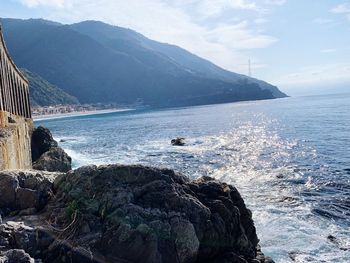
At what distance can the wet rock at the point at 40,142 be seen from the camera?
49.9 metres

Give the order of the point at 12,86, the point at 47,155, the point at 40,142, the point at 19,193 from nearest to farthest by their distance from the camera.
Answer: the point at 19,193 → the point at 47,155 → the point at 12,86 → the point at 40,142

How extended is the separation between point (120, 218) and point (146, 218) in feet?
2.98

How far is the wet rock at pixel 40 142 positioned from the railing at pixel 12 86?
376 centimetres

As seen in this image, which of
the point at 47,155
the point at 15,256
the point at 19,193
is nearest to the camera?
the point at 15,256

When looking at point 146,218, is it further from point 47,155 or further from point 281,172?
point 281,172

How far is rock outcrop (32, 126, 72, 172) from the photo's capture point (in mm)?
40500

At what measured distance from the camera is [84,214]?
42.4 ft

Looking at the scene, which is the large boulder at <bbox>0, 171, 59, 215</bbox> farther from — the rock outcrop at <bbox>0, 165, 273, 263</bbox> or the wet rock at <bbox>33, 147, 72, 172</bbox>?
the wet rock at <bbox>33, 147, 72, 172</bbox>

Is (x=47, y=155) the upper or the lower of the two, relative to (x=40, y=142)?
lower

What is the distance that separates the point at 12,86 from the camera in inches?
1876

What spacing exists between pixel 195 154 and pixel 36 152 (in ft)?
82.3

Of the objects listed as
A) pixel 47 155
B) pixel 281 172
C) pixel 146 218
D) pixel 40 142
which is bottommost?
pixel 281 172

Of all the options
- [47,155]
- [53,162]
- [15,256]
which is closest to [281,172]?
[53,162]

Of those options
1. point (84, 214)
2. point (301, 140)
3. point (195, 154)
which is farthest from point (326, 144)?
point (84, 214)
